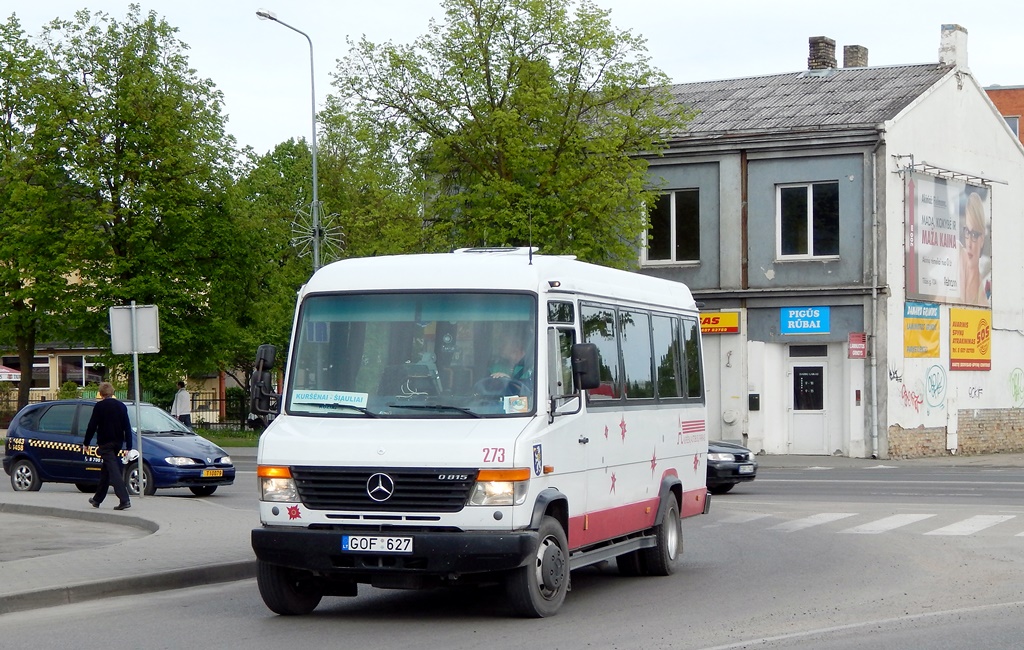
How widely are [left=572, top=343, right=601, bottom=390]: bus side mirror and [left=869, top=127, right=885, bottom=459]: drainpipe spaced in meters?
26.3

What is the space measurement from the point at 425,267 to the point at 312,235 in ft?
89.2

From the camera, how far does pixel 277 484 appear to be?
10.5 m

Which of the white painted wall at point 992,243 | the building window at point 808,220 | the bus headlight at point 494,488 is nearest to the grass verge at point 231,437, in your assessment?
the building window at point 808,220

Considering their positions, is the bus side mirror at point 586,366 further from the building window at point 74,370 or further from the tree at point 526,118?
the building window at point 74,370

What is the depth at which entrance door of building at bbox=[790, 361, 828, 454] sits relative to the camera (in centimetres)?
3675

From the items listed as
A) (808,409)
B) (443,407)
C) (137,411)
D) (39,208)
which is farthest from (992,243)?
(443,407)

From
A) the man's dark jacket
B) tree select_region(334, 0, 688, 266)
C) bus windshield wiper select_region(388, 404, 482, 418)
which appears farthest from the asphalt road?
tree select_region(334, 0, 688, 266)

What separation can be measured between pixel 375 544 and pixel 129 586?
3235 mm

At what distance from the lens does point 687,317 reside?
15141 millimetres

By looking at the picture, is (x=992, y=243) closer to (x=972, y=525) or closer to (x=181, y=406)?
(x=181, y=406)

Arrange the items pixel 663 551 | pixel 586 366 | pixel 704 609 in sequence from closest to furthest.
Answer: pixel 586 366 → pixel 704 609 → pixel 663 551

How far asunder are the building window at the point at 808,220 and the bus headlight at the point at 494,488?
28044 millimetres

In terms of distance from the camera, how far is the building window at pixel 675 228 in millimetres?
38688

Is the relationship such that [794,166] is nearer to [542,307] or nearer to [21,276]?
[21,276]
